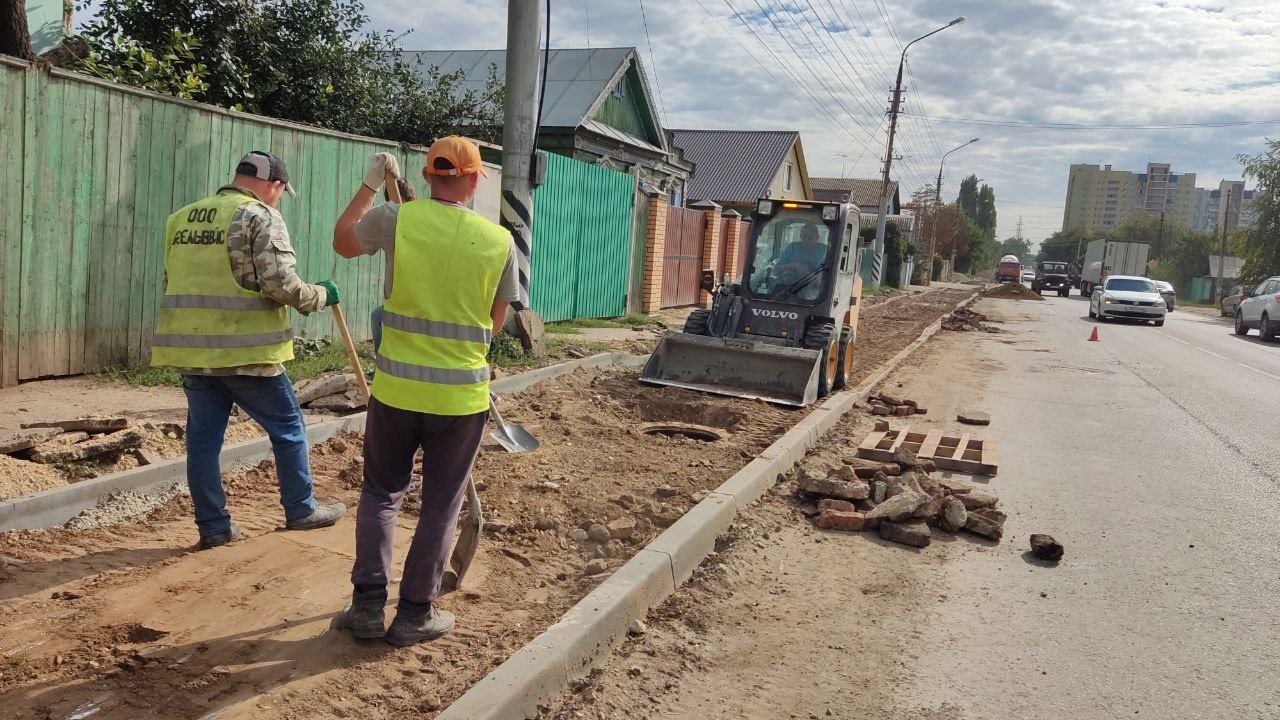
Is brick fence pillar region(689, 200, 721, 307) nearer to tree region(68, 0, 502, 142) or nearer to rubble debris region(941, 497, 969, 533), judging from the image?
tree region(68, 0, 502, 142)

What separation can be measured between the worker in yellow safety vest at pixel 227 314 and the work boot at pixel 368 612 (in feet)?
3.99

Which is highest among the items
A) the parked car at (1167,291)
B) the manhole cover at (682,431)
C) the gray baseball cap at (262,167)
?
the parked car at (1167,291)

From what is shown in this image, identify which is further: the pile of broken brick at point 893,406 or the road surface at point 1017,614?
the pile of broken brick at point 893,406

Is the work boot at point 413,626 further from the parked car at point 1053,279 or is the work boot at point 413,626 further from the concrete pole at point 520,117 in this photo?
the parked car at point 1053,279

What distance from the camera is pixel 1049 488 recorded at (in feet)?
Result: 22.0

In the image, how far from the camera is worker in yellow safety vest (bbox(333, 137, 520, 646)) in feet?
10.7

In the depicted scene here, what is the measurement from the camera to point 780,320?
996 centimetres

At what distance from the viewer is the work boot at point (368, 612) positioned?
11.0 ft

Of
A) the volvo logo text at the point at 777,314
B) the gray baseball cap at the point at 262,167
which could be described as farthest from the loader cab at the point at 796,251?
the gray baseball cap at the point at 262,167

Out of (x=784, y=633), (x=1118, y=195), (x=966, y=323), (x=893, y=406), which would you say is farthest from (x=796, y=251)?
(x=1118, y=195)

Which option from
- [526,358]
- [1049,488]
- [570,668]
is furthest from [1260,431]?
[570,668]

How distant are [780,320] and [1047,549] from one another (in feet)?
16.9

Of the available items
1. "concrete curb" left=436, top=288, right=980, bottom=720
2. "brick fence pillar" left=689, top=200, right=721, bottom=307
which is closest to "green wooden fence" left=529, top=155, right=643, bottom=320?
"brick fence pillar" left=689, top=200, right=721, bottom=307

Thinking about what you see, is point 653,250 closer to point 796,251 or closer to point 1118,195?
point 796,251
